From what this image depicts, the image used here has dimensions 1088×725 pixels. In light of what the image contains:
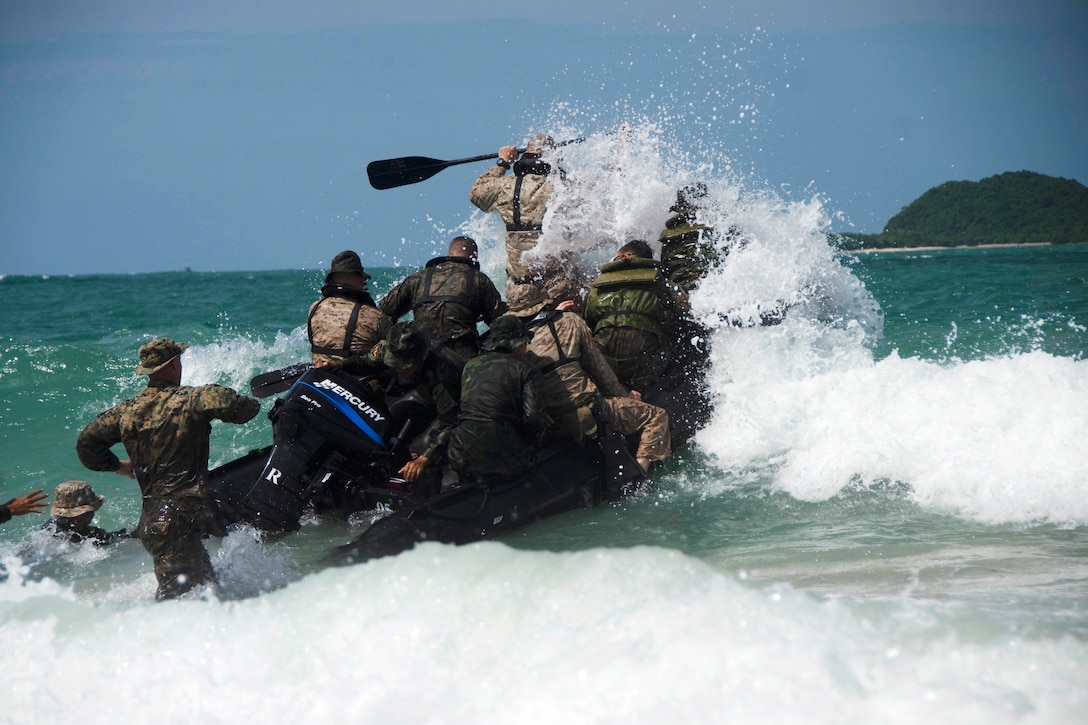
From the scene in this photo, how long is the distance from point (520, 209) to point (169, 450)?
4.05 metres

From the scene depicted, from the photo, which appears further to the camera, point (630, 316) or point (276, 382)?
point (630, 316)

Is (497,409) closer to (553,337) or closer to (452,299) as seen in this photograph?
(553,337)

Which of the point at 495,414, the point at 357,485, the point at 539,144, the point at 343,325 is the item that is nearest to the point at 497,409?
the point at 495,414

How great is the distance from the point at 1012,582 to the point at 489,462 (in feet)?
9.39

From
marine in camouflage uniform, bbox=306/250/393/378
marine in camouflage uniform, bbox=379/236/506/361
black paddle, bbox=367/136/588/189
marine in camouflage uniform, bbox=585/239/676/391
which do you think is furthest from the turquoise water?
black paddle, bbox=367/136/588/189

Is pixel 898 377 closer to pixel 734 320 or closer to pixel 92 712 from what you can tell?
pixel 734 320

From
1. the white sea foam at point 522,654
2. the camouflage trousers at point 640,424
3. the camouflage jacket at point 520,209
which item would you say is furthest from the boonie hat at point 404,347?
the camouflage jacket at point 520,209

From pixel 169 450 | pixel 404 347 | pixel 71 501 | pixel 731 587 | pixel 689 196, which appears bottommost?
pixel 71 501

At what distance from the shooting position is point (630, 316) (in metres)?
7.51

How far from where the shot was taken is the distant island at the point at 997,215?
2606 inches

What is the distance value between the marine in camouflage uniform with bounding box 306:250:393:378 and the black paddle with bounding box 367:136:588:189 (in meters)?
2.28

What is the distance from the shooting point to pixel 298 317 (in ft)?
94.3

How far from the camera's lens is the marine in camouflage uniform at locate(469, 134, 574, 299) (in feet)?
27.3

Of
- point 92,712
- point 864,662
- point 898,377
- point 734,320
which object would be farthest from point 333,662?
point 898,377
